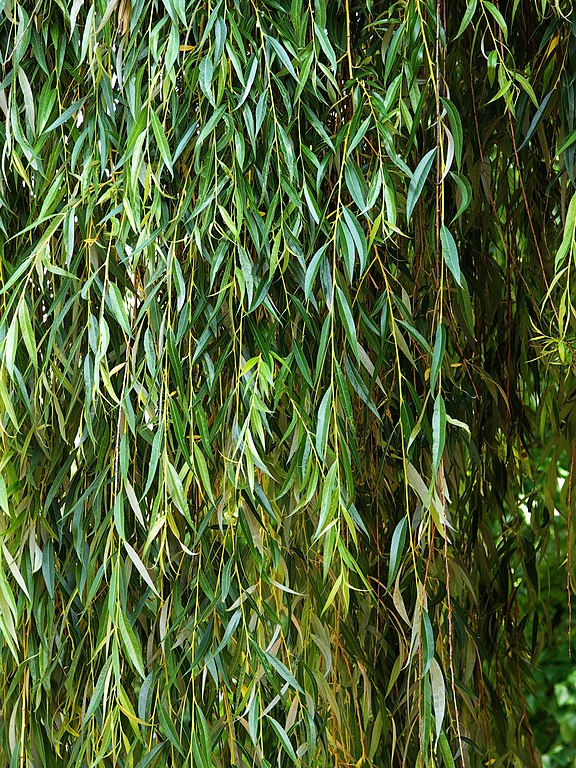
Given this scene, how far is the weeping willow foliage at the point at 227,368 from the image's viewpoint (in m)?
0.86

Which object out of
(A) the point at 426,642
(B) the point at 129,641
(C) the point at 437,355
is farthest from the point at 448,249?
(B) the point at 129,641

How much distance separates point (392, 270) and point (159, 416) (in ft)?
1.09

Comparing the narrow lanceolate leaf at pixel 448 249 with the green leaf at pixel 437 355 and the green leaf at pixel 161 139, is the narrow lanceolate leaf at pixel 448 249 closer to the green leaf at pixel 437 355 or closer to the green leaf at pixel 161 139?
the green leaf at pixel 437 355

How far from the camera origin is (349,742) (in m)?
0.98

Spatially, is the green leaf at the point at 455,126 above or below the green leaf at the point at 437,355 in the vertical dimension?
above

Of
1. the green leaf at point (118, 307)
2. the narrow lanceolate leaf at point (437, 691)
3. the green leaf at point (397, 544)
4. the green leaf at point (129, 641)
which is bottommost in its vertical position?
the green leaf at point (129, 641)

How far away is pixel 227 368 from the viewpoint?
37.0 inches

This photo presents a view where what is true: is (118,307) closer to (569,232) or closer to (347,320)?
(347,320)

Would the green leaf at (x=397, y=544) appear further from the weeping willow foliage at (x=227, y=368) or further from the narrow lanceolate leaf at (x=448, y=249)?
the narrow lanceolate leaf at (x=448, y=249)

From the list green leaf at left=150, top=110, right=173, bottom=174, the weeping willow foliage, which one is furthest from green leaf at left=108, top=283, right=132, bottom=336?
green leaf at left=150, top=110, right=173, bottom=174

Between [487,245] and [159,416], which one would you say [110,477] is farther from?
[487,245]

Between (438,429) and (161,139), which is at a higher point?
(161,139)

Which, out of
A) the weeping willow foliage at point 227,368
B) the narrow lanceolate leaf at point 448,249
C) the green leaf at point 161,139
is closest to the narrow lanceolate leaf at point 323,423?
the weeping willow foliage at point 227,368

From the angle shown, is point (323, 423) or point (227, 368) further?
point (227, 368)
